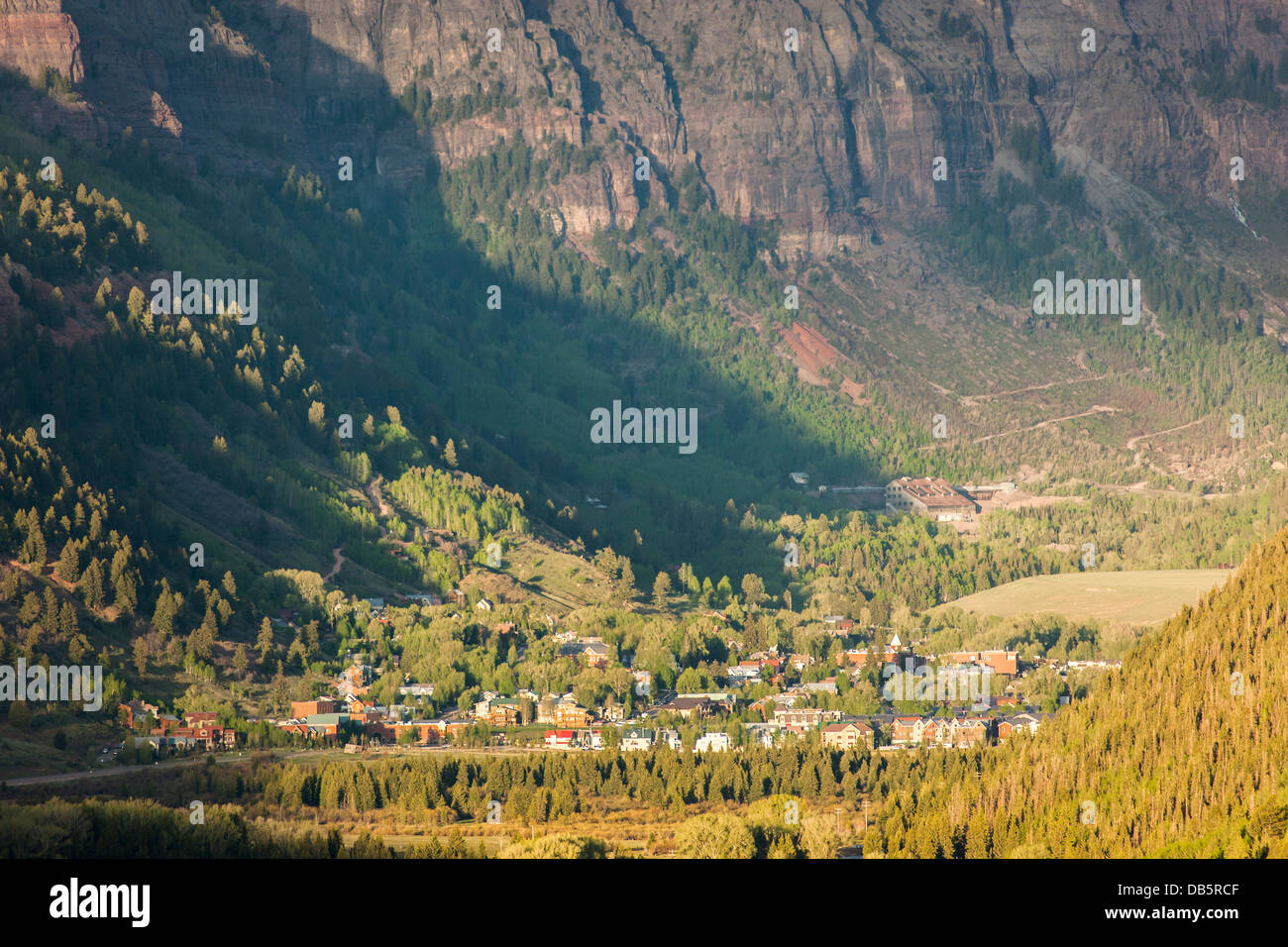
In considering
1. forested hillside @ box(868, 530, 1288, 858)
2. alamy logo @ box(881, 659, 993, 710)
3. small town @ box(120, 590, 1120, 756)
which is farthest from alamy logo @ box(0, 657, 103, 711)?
alamy logo @ box(881, 659, 993, 710)

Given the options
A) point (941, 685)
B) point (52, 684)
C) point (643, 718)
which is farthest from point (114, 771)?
point (941, 685)

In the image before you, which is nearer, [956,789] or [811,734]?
[956,789]
